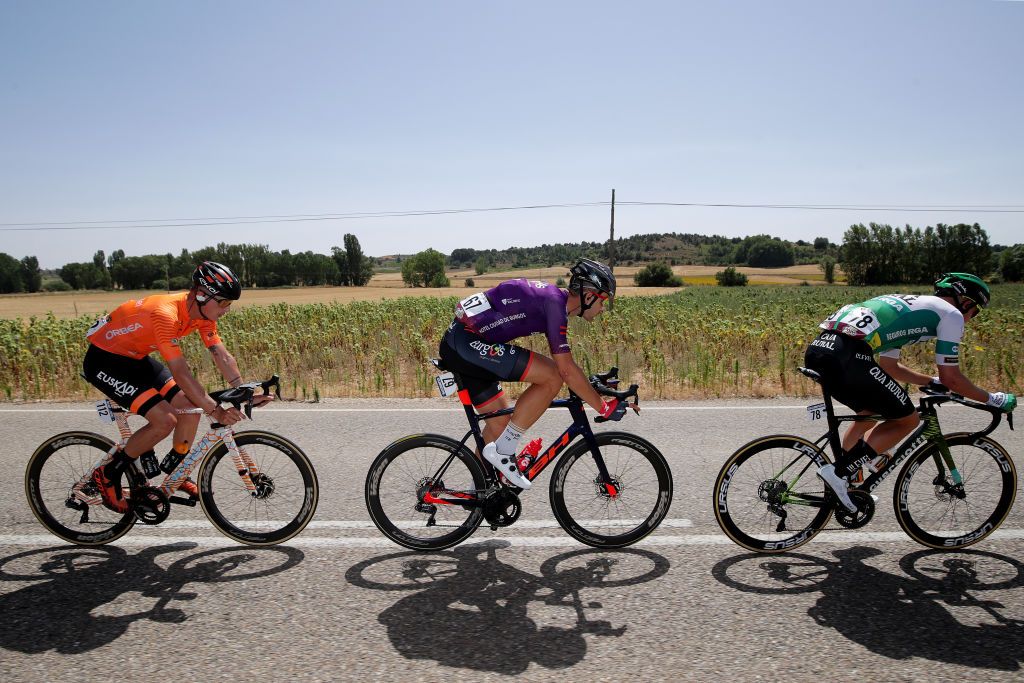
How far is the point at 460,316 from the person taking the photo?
153 inches

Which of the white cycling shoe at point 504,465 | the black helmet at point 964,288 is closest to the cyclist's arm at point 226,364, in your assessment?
the white cycling shoe at point 504,465

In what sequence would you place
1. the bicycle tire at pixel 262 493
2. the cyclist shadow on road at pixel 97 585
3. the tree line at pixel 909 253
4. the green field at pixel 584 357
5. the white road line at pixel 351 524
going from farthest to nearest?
1. the tree line at pixel 909 253
2. the green field at pixel 584 357
3. the white road line at pixel 351 524
4. the bicycle tire at pixel 262 493
5. the cyclist shadow on road at pixel 97 585

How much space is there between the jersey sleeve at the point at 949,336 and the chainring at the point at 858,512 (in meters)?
0.90

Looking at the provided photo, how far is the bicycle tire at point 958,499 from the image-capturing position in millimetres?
3785

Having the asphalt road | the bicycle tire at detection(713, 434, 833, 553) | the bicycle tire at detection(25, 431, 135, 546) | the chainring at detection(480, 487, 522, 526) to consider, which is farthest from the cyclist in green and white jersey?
the bicycle tire at detection(25, 431, 135, 546)

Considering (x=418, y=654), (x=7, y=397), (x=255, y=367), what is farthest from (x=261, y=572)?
(x=255, y=367)

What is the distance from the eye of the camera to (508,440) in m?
3.76

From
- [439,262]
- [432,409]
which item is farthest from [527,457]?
[439,262]

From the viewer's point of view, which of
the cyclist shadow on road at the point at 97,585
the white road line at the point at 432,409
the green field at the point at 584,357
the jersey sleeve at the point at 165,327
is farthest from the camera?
the green field at the point at 584,357

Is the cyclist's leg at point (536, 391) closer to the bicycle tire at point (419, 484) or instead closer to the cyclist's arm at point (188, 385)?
the bicycle tire at point (419, 484)

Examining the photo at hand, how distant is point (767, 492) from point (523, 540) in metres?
1.55

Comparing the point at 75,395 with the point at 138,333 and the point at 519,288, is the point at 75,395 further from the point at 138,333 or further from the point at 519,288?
the point at 519,288

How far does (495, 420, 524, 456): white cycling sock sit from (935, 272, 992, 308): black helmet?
2.76 m

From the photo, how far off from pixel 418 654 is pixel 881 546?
2924 mm
